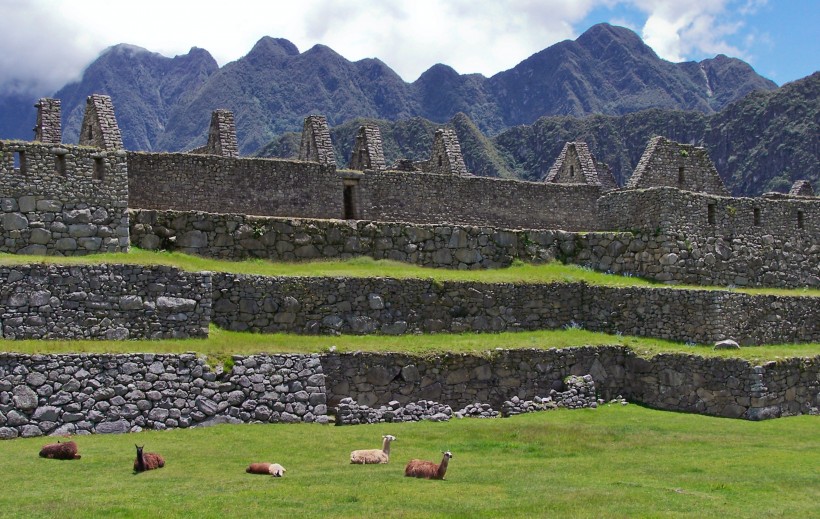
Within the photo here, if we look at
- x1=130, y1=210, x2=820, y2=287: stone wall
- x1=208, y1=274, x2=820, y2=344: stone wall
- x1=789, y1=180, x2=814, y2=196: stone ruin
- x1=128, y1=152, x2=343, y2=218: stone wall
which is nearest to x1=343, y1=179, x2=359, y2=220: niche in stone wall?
x1=128, y1=152, x2=343, y2=218: stone wall

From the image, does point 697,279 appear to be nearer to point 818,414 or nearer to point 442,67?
point 818,414

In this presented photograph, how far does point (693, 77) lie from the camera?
416ft

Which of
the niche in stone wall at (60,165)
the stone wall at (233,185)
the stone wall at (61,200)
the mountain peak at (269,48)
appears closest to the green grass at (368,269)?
the stone wall at (61,200)

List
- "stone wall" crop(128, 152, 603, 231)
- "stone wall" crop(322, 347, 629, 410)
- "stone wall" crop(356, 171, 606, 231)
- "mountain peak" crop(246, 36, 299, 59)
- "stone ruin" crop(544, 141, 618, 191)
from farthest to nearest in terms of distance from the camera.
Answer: "mountain peak" crop(246, 36, 299, 59)
"stone ruin" crop(544, 141, 618, 191)
"stone wall" crop(356, 171, 606, 231)
"stone wall" crop(128, 152, 603, 231)
"stone wall" crop(322, 347, 629, 410)

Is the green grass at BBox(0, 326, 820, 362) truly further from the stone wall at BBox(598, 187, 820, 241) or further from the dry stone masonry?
the stone wall at BBox(598, 187, 820, 241)

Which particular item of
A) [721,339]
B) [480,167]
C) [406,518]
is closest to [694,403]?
[721,339]

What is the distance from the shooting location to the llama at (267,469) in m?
20.4

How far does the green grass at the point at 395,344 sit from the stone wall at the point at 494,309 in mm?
499

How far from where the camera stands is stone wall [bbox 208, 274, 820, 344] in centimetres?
3120

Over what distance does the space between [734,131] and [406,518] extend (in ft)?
269

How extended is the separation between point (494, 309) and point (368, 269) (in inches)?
176

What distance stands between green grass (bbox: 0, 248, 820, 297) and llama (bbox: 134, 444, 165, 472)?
369 inches

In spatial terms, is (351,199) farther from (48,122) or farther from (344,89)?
(344,89)

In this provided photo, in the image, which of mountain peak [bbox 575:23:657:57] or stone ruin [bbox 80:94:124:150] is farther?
mountain peak [bbox 575:23:657:57]
